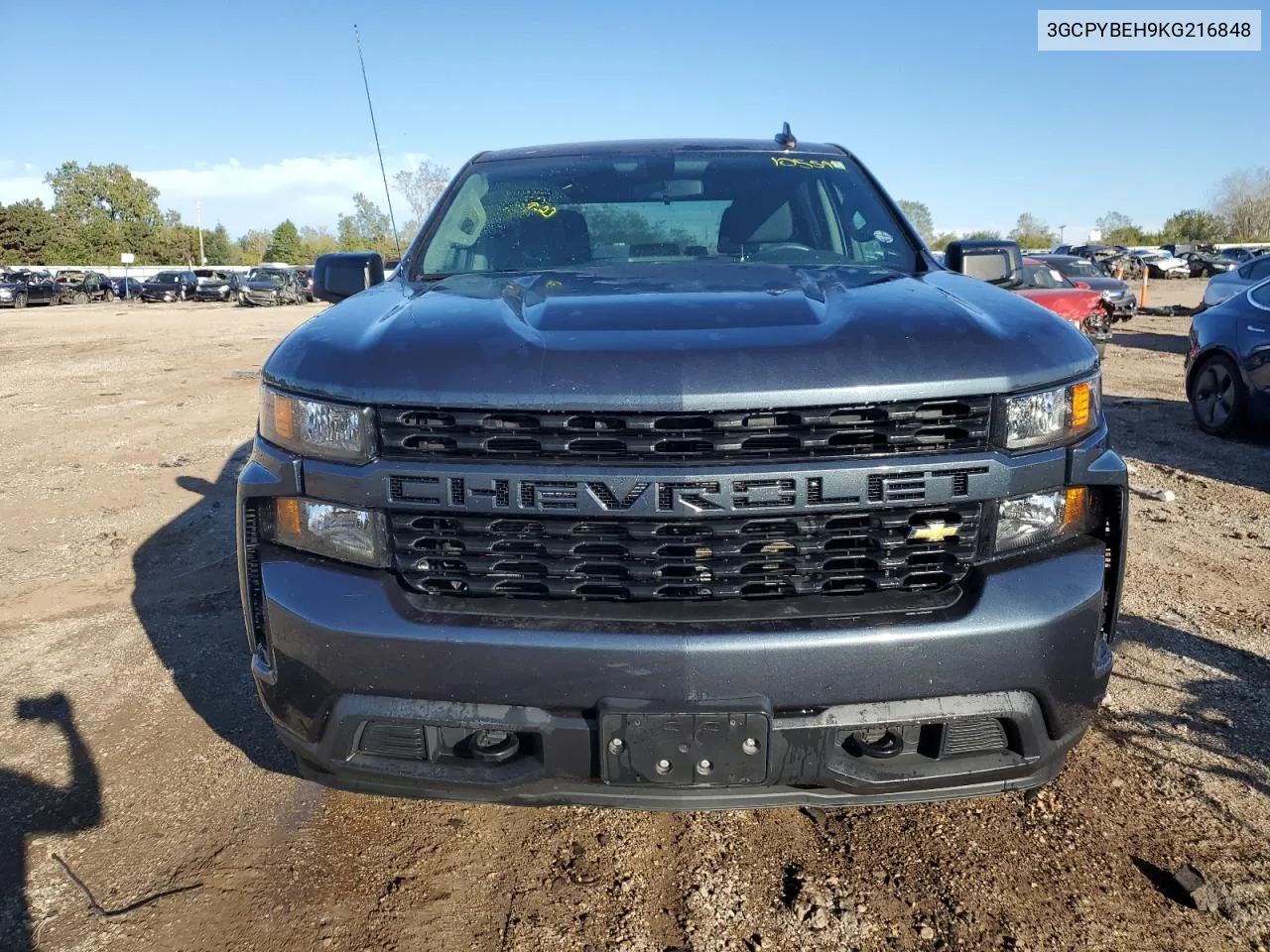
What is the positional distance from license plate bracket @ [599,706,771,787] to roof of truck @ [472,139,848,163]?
2453mm

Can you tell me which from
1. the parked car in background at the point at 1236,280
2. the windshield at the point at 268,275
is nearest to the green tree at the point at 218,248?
the windshield at the point at 268,275

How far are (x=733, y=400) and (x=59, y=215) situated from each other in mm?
100650

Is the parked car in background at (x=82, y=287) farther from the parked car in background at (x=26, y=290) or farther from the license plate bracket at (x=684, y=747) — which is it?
the license plate bracket at (x=684, y=747)

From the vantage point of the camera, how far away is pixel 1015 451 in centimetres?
200

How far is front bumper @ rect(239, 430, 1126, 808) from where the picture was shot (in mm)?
1847

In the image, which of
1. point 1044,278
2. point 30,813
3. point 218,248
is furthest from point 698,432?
point 218,248

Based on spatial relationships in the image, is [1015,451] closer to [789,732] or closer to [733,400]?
[733,400]

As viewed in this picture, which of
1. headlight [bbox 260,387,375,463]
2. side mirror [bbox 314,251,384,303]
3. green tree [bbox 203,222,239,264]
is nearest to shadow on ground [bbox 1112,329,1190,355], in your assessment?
side mirror [bbox 314,251,384,303]

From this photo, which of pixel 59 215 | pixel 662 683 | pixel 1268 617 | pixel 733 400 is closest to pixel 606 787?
pixel 662 683

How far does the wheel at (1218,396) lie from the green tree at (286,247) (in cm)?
8449

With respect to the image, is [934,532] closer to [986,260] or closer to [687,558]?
[687,558]

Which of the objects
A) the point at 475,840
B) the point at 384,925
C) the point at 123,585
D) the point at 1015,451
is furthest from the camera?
the point at 123,585

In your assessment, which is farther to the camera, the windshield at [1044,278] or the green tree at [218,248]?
the green tree at [218,248]

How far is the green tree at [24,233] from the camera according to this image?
7331cm
